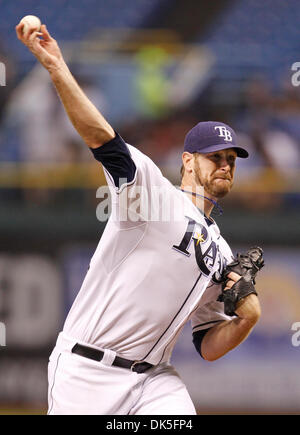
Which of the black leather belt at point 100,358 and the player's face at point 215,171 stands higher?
the player's face at point 215,171

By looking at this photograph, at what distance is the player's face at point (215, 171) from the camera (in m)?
3.11

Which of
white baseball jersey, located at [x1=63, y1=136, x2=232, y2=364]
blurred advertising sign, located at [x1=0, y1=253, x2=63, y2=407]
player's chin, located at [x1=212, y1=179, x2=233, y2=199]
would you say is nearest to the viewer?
white baseball jersey, located at [x1=63, y1=136, x2=232, y2=364]

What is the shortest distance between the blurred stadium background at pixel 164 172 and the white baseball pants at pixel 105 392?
11.9 ft

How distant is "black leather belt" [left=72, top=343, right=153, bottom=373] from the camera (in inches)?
115

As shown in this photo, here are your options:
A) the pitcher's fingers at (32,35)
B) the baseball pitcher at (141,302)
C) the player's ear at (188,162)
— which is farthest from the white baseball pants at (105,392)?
the pitcher's fingers at (32,35)

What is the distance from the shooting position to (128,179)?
2.66 m

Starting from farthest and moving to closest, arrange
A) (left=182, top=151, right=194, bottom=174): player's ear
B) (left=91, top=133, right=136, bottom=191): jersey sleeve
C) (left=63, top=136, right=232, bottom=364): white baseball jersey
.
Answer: (left=182, top=151, right=194, bottom=174): player's ear → (left=63, top=136, right=232, bottom=364): white baseball jersey → (left=91, top=133, right=136, bottom=191): jersey sleeve

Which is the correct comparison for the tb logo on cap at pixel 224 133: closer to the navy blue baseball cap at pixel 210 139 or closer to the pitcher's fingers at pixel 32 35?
the navy blue baseball cap at pixel 210 139

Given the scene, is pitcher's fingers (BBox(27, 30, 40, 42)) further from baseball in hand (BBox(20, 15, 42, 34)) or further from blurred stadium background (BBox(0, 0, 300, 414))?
blurred stadium background (BBox(0, 0, 300, 414))

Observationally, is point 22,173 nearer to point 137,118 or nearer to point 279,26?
point 137,118

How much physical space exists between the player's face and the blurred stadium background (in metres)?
3.42

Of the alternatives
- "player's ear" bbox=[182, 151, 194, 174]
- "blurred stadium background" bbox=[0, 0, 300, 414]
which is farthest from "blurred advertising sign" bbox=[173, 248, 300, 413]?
"player's ear" bbox=[182, 151, 194, 174]

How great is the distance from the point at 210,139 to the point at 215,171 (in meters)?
0.15

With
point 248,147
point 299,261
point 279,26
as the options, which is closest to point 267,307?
point 299,261
